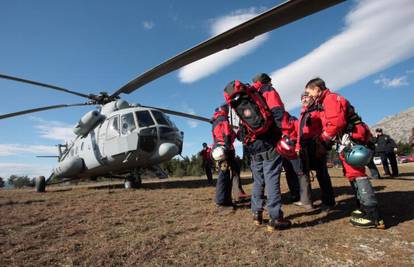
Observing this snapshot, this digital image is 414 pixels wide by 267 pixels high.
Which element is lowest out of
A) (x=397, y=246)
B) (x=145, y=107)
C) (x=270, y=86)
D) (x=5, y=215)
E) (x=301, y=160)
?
(x=397, y=246)

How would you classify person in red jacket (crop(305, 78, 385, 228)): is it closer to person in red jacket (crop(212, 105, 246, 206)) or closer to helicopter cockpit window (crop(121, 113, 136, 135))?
person in red jacket (crop(212, 105, 246, 206))

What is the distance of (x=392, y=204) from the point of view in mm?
4871

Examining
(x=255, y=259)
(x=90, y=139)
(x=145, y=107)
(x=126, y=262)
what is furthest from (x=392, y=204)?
(x=90, y=139)

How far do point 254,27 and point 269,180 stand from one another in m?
2.29

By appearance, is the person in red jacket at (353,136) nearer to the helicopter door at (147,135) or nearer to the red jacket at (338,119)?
the red jacket at (338,119)

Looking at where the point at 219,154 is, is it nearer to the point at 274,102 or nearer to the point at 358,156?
the point at 274,102

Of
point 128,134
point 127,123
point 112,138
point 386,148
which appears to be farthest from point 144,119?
point 386,148

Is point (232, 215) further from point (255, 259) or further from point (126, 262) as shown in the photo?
point (126, 262)

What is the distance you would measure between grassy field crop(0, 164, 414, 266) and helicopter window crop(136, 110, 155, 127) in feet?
13.8

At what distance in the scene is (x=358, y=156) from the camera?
12.0ft

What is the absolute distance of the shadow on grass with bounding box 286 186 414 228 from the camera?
405cm

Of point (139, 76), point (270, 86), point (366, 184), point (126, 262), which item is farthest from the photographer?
point (139, 76)

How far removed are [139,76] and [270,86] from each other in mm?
4825

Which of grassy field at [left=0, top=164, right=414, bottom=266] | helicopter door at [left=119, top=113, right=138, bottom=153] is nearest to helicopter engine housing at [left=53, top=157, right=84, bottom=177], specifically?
helicopter door at [left=119, top=113, right=138, bottom=153]
